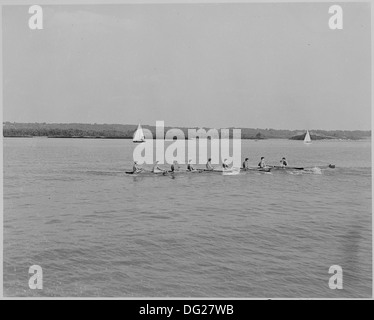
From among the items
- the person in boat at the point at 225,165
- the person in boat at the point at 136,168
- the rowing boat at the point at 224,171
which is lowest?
the rowing boat at the point at 224,171

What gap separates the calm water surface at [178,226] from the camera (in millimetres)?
4242

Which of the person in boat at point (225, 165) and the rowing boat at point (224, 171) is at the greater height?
the person in boat at point (225, 165)

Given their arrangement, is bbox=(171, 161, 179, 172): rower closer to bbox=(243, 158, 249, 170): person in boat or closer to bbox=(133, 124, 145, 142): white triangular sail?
bbox=(243, 158, 249, 170): person in boat

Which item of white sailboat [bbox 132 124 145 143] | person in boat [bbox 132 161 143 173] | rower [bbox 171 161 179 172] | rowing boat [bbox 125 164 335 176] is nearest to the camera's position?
white sailboat [bbox 132 124 145 143]

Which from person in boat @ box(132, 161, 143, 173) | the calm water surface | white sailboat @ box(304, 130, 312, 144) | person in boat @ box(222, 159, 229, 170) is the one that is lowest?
the calm water surface

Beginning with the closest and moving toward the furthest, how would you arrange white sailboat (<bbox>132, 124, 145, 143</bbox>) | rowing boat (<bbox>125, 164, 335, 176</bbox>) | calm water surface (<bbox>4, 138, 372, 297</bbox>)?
calm water surface (<bbox>4, 138, 372, 297</bbox>)
white sailboat (<bbox>132, 124, 145, 143</bbox>)
rowing boat (<bbox>125, 164, 335, 176</bbox>)

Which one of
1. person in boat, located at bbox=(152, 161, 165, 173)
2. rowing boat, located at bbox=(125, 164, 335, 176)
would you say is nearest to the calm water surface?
rowing boat, located at bbox=(125, 164, 335, 176)

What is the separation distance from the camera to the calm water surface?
4.24 meters

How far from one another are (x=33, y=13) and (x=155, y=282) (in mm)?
3300

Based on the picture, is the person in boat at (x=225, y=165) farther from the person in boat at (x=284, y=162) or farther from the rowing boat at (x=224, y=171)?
the person in boat at (x=284, y=162)

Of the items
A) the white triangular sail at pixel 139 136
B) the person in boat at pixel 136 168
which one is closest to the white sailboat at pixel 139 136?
the white triangular sail at pixel 139 136

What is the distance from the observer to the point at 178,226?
5.32 metres
